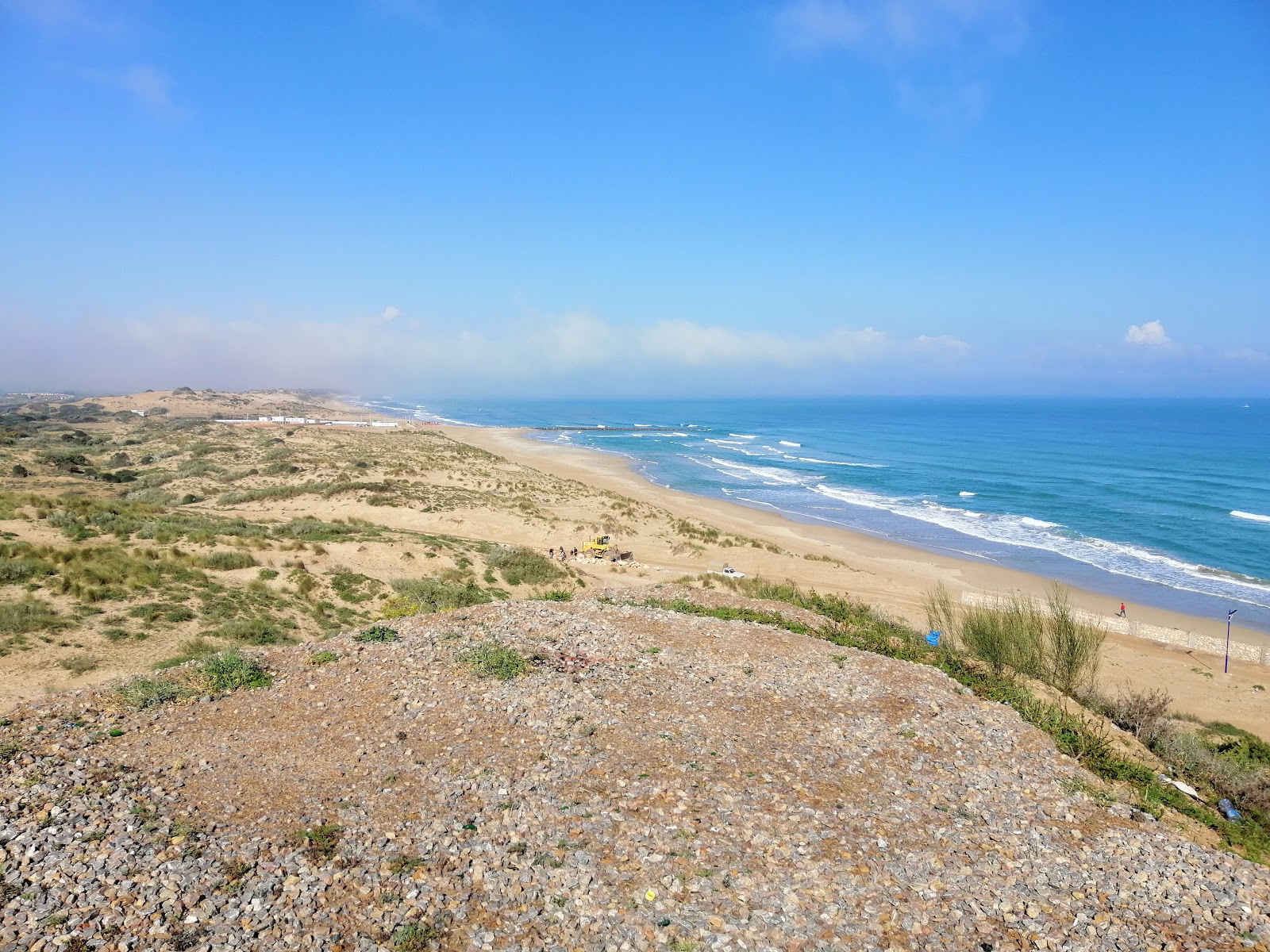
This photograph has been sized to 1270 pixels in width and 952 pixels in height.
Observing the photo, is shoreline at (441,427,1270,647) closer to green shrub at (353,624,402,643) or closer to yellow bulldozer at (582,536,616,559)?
yellow bulldozer at (582,536,616,559)

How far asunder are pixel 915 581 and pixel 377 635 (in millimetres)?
29243

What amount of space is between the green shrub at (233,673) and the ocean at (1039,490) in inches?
1497

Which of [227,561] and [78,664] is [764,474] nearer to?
[227,561]

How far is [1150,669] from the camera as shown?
1000 inches

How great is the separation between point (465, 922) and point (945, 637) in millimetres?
19007

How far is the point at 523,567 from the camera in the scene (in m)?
29.4

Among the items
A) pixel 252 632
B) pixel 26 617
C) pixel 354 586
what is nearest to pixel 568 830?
pixel 252 632

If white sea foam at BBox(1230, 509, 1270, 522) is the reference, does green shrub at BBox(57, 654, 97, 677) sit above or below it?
above

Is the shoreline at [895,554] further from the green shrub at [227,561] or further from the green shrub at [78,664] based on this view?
the green shrub at [78,664]

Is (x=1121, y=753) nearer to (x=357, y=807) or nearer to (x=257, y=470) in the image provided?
(x=357, y=807)

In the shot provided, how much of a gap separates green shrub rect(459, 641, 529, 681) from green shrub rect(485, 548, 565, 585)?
12.5m

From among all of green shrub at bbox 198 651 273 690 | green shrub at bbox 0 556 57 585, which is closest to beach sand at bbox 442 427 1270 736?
green shrub at bbox 198 651 273 690

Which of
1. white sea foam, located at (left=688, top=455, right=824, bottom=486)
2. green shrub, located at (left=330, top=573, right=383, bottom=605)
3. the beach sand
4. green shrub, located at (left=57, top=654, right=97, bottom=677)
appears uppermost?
green shrub, located at (left=57, top=654, right=97, bottom=677)

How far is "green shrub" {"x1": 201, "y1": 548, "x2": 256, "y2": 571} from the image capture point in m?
23.4
